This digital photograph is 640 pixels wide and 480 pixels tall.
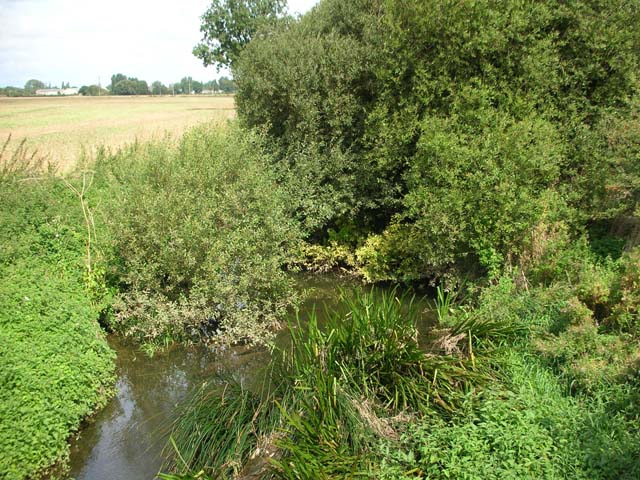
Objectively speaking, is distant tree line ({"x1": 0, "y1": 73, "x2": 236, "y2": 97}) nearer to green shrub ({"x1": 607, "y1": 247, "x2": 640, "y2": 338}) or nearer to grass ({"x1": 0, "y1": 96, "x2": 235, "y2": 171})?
grass ({"x1": 0, "y1": 96, "x2": 235, "y2": 171})

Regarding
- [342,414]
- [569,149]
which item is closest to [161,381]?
[342,414]

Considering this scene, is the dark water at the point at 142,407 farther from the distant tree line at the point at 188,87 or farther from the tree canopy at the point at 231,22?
the distant tree line at the point at 188,87

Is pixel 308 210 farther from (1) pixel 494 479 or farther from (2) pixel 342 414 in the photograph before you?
(1) pixel 494 479

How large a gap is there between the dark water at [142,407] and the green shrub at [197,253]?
0.39 m

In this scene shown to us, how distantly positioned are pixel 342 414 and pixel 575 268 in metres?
5.57

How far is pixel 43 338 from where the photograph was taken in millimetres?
7055

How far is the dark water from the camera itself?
6.68 meters

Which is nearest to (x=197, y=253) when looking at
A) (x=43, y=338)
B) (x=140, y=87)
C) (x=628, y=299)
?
(x=43, y=338)

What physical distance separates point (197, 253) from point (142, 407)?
9.59ft

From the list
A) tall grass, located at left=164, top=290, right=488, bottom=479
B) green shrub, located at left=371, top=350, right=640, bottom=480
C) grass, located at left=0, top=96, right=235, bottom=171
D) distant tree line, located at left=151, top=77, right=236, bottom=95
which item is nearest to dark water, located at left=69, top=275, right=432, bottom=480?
tall grass, located at left=164, top=290, right=488, bottom=479

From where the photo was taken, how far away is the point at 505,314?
8219mm

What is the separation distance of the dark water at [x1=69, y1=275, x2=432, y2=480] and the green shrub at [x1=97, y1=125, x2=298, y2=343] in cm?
39

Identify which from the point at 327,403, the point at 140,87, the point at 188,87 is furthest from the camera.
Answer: the point at 188,87

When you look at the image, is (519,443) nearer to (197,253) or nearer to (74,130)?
(197,253)
